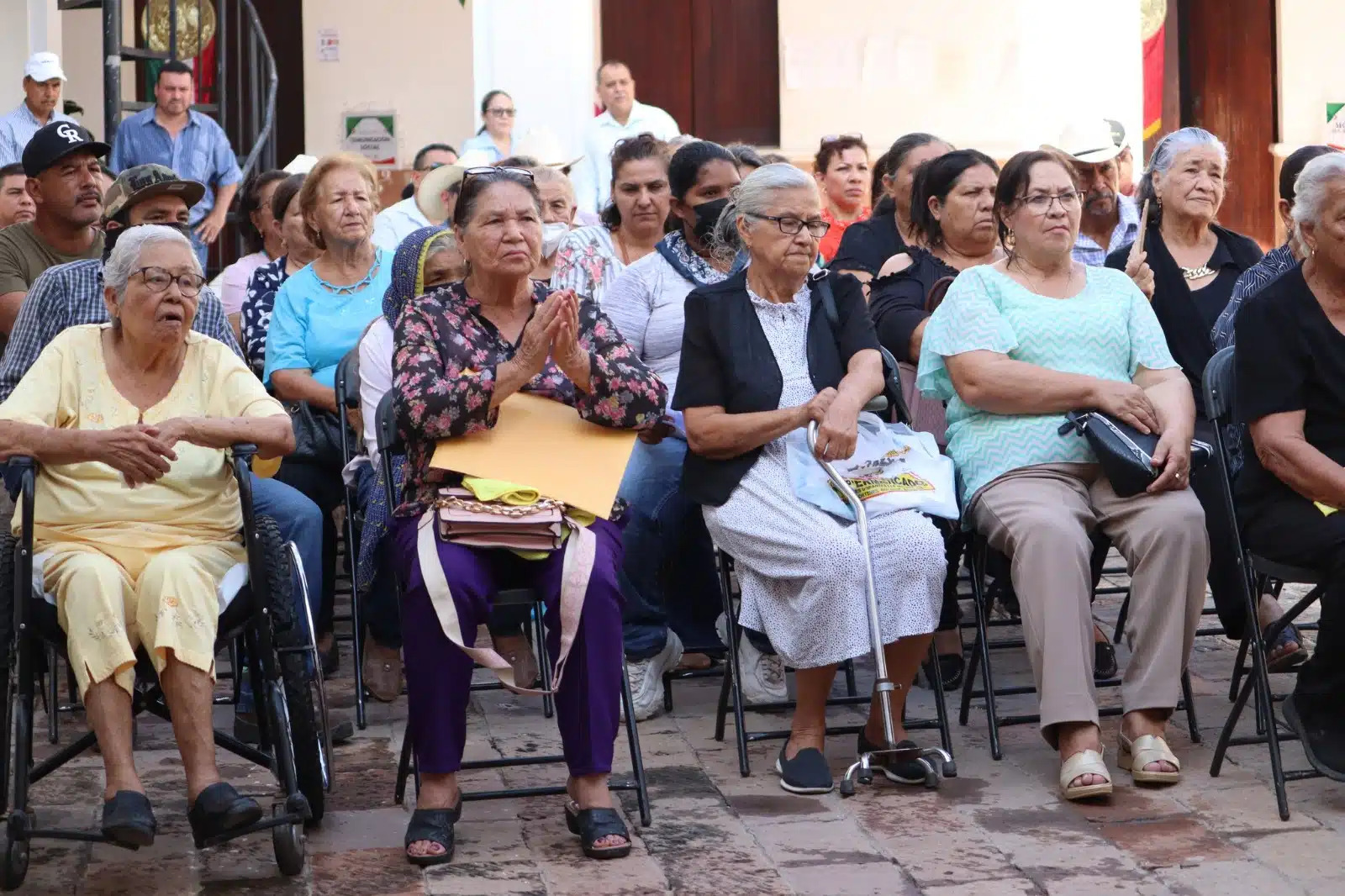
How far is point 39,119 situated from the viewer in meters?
10.3

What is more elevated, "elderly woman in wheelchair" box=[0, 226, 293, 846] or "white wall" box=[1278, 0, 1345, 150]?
"white wall" box=[1278, 0, 1345, 150]

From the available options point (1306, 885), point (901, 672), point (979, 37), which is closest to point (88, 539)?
point (901, 672)

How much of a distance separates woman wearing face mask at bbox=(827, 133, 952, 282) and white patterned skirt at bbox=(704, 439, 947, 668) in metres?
1.65

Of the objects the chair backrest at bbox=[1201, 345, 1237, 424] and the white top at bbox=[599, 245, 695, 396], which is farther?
the white top at bbox=[599, 245, 695, 396]

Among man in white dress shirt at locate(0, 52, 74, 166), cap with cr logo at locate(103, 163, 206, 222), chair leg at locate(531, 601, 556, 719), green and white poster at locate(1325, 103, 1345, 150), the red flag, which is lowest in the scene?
chair leg at locate(531, 601, 556, 719)

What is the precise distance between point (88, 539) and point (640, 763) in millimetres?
1388

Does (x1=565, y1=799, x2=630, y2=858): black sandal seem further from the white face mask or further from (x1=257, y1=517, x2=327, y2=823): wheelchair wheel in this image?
the white face mask

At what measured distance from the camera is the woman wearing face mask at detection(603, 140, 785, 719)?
5.33 m

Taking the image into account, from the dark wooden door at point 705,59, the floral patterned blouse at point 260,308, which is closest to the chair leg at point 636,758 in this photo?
the floral patterned blouse at point 260,308

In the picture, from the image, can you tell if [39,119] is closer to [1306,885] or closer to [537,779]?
[537,779]

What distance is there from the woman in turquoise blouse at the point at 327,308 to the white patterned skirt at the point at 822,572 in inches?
65.3

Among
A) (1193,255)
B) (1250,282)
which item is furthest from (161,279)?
(1193,255)

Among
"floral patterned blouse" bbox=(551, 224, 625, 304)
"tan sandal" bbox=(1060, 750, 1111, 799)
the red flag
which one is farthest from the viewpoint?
the red flag

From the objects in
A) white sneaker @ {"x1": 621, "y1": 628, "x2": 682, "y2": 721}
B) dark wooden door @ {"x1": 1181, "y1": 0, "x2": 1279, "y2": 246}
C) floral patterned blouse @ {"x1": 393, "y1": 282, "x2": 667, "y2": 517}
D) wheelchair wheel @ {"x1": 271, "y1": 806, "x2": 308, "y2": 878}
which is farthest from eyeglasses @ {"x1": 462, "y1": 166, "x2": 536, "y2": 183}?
dark wooden door @ {"x1": 1181, "y1": 0, "x2": 1279, "y2": 246}
